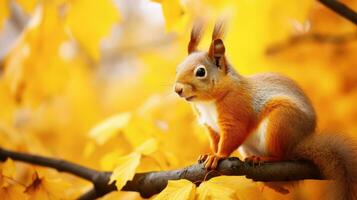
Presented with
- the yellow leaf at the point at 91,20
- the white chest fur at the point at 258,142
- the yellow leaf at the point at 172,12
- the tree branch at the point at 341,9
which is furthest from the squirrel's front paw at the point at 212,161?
the yellow leaf at the point at 91,20

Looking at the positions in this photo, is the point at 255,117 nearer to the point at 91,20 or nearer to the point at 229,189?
the point at 229,189

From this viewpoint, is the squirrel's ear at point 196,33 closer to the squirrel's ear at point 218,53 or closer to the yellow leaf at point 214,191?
the squirrel's ear at point 218,53

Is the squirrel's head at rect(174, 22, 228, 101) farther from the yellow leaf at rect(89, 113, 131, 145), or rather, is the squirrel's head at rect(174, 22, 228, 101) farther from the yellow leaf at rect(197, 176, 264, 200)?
A: the yellow leaf at rect(89, 113, 131, 145)

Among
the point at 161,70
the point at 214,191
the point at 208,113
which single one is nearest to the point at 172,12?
the point at 208,113

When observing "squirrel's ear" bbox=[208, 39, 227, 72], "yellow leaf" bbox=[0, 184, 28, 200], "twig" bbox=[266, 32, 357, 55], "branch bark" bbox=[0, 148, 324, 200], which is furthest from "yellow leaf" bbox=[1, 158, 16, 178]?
"twig" bbox=[266, 32, 357, 55]

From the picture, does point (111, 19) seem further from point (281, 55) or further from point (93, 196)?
point (281, 55)
